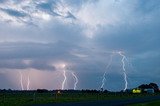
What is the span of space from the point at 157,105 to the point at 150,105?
1038 mm

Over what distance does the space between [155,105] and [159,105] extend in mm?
616

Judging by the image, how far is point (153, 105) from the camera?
2206 inches

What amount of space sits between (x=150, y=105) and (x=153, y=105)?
2.61 feet

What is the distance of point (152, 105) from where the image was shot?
55781 millimetres

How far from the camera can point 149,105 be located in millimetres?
55219

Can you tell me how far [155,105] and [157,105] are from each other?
384mm

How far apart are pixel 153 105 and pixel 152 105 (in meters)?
0.31

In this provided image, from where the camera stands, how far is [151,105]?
2192 inches

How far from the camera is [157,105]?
55.7 m

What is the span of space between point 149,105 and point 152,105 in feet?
2.52

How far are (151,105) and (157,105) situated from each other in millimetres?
831

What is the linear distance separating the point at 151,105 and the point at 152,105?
18cm

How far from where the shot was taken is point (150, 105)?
55.4 m

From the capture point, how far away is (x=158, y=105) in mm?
55469
